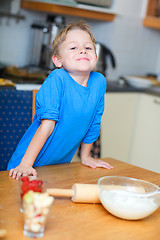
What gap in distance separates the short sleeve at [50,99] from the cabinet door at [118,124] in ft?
5.04

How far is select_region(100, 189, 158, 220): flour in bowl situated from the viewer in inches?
36.9

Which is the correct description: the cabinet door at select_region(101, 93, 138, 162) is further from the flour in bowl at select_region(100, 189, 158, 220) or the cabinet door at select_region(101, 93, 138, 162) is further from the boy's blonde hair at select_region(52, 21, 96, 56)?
the flour in bowl at select_region(100, 189, 158, 220)

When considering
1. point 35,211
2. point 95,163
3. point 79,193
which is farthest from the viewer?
point 95,163

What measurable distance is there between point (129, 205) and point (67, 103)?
52 centimetres

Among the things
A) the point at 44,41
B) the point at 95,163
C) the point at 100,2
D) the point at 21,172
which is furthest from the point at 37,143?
the point at 100,2

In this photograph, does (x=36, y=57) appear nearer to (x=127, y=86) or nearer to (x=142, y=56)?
(x=127, y=86)

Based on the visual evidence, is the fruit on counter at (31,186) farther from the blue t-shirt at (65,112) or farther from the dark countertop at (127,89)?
the dark countertop at (127,89)

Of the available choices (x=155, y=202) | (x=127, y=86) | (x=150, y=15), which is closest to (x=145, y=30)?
(x=150, y=15)

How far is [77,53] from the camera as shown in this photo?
1.36m

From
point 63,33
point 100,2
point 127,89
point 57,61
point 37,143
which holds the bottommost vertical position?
point 127,89

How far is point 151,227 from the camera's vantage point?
955 mm

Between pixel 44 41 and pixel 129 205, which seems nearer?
pixel 129 205

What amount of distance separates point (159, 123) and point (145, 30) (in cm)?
103

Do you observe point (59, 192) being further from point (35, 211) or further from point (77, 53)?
point (77, 53)
